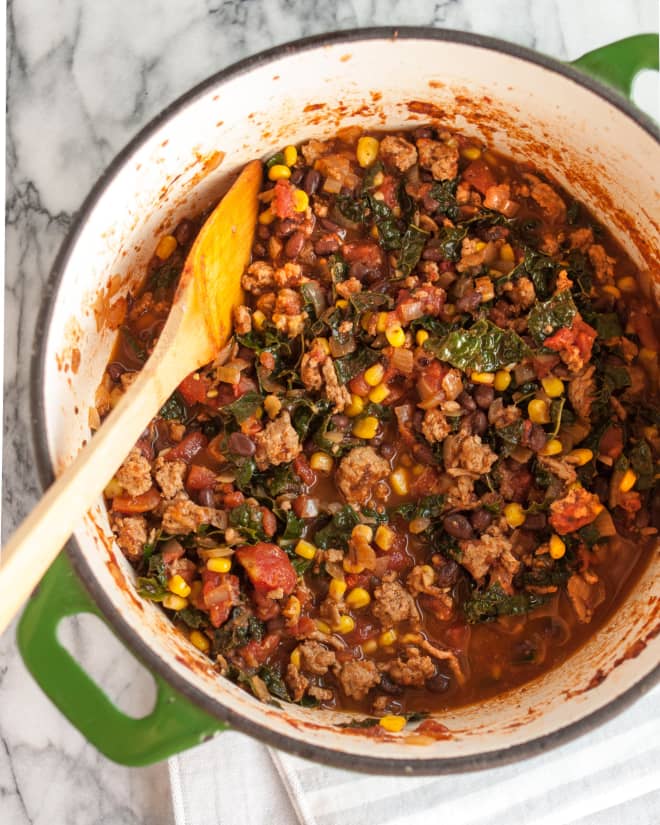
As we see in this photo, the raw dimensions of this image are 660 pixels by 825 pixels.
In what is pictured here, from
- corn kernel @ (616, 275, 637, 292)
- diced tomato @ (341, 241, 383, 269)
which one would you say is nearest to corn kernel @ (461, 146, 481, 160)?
diced tomato @ (341, 241, 383, 269)

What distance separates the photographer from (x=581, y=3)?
14.3 ft

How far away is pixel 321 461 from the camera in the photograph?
3846mm

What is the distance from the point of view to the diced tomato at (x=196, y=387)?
383 cm

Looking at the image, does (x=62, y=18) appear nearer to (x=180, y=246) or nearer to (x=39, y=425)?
(x=180, y=246)

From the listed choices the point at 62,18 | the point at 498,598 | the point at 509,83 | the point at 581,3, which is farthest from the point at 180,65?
the point at 498,598

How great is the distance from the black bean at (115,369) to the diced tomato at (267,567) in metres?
0.92

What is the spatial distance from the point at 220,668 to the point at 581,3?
3.47 m

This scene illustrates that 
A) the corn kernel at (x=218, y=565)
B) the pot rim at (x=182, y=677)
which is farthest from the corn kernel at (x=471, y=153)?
the corn kernel at (x=218, y=565)

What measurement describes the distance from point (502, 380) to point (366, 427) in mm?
605

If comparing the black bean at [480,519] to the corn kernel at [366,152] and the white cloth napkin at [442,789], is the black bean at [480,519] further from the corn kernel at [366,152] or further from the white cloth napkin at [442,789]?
the corn kernel at [366,152]

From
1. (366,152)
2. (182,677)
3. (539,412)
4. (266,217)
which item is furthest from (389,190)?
(182,677)

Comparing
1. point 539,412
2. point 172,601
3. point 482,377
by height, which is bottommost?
point 539,412

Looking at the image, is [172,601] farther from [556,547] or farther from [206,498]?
[556,547]

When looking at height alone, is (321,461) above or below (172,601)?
above
